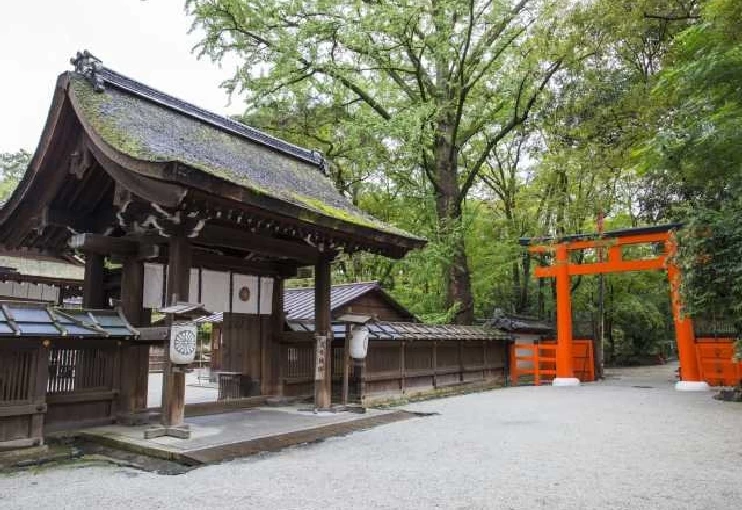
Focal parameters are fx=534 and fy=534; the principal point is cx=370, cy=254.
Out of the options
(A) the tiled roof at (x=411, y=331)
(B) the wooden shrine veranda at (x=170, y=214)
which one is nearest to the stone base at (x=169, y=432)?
(B) the wooden shrine veranda at (x=170, y=214)

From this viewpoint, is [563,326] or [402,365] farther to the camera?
[563,326]

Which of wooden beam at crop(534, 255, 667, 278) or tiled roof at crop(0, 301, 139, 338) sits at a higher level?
wooden beam at crop(534, 255, 667, 278)

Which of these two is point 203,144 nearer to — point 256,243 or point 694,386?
point 256,243

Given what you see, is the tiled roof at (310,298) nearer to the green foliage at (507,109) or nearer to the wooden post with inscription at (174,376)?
the green foliage at (507,109)

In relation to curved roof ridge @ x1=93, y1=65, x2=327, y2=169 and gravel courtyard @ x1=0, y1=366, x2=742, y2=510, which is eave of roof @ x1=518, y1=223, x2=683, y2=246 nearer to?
gravel courtyard @ x1=0, y1=366, x2=742, y2=510

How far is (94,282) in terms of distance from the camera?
834cm

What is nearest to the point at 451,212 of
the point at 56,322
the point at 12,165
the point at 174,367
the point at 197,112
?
the point at 197,112

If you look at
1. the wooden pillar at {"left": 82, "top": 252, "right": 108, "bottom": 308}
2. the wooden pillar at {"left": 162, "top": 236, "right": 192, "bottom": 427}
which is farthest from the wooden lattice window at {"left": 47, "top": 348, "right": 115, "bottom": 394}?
the wooden pillar at {"left": 162, "top": 236, "right": 192, "bottom": 427}

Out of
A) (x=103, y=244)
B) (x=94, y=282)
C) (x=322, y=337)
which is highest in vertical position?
(x=103, y=244)

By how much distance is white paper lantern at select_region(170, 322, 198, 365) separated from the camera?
263 inches

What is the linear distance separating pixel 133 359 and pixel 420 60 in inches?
475

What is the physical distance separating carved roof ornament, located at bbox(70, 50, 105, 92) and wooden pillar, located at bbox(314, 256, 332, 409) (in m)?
4.35

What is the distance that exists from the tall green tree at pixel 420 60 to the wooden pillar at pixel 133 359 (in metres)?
8.01

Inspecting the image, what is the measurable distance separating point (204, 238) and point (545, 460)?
5.27 metres
